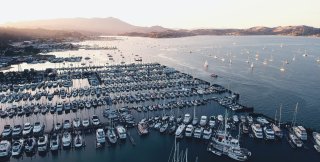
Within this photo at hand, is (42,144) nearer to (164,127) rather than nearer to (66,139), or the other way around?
(66,139)

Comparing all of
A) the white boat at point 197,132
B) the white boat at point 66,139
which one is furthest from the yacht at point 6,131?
the white boat at point 197,132

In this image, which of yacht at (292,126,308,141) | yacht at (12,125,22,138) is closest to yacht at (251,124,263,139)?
yacht at (292,126,308,141)

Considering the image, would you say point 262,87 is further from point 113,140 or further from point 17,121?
point 17,121

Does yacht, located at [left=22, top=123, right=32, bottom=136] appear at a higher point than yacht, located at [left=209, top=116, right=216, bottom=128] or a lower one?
lower

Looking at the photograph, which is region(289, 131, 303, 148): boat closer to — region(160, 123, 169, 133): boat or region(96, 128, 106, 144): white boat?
region(160, 123, 169, 133): boat

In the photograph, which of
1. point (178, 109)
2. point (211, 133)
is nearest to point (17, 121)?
point (178, 109)

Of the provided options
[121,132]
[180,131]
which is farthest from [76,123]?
[180,131]

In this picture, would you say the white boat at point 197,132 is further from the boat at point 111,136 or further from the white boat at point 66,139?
the white boat at point 66,139
